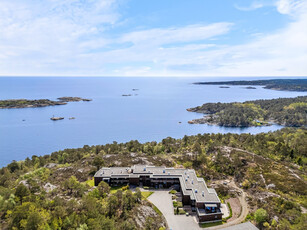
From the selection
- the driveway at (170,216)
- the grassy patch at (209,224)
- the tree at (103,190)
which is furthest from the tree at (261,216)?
the tree at (103,190)

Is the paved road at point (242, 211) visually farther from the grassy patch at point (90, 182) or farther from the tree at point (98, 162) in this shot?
the tree at point (98, 162)

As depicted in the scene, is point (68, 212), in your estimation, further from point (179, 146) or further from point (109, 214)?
point (179, 146)

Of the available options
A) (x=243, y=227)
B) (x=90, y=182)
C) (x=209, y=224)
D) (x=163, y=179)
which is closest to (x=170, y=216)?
(x=209, y=224)

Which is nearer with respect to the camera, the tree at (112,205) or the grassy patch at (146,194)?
the tree at (112,205)

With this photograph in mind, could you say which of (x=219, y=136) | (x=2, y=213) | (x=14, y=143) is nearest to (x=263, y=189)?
(x=219, y=136)

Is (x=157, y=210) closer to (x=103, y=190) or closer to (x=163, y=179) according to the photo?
(x=163, y=179)

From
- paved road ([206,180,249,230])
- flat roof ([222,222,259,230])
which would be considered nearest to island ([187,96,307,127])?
paved road ([206,180,249,230])

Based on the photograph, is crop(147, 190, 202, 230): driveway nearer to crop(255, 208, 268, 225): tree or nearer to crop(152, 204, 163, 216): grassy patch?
crop(152, 204, 163, 216): grassy patch
